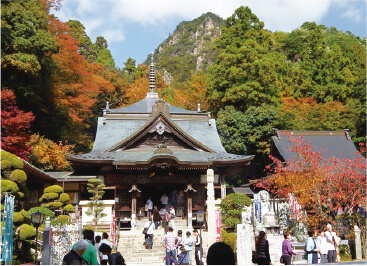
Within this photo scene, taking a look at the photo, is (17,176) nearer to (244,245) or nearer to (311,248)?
(244,245)

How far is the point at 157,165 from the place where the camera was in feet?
63.2

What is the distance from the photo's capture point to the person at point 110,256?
25.5 ft

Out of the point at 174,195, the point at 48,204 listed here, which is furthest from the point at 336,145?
the point at 48,204

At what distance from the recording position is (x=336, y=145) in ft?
83.4

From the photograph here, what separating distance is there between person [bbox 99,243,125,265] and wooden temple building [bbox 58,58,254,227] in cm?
1047

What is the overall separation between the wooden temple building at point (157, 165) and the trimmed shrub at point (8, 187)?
7.13 metres

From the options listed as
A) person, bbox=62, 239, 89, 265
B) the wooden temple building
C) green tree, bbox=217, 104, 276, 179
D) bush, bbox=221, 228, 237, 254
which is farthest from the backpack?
green tree, bbox=217, 104, 276, 179

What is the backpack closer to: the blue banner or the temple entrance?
the blue banner

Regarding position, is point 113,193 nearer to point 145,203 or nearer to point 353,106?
point 145,203

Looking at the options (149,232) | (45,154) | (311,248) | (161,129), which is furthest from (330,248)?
(45,154)

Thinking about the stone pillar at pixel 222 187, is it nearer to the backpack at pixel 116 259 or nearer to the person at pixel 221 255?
the backpack at pixel 116 259

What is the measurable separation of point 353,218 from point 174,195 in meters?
10.2

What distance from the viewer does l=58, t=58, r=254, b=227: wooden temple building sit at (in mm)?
19422

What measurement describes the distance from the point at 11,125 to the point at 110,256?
1539 cm
